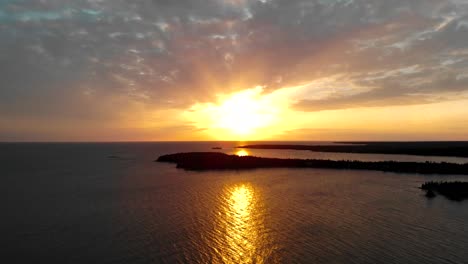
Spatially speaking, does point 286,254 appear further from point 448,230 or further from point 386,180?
point 386,180

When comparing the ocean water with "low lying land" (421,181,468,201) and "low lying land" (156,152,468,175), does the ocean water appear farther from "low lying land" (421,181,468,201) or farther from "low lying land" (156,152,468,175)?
"low lying land" (156,152,468,175)

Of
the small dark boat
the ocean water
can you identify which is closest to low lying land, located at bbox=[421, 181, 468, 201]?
the small dark boat

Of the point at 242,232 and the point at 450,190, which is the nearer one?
the point at 242,232

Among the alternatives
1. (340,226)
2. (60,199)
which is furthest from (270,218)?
(60,199)

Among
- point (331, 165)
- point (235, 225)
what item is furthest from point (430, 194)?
point (331, 165)

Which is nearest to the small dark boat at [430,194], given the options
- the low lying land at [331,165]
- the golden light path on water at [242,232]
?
the golden light path on water at [242,232]

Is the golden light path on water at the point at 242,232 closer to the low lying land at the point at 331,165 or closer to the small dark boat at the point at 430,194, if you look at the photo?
the small dark boat at the point at 430,194

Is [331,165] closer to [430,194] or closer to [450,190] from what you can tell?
[450,190]
